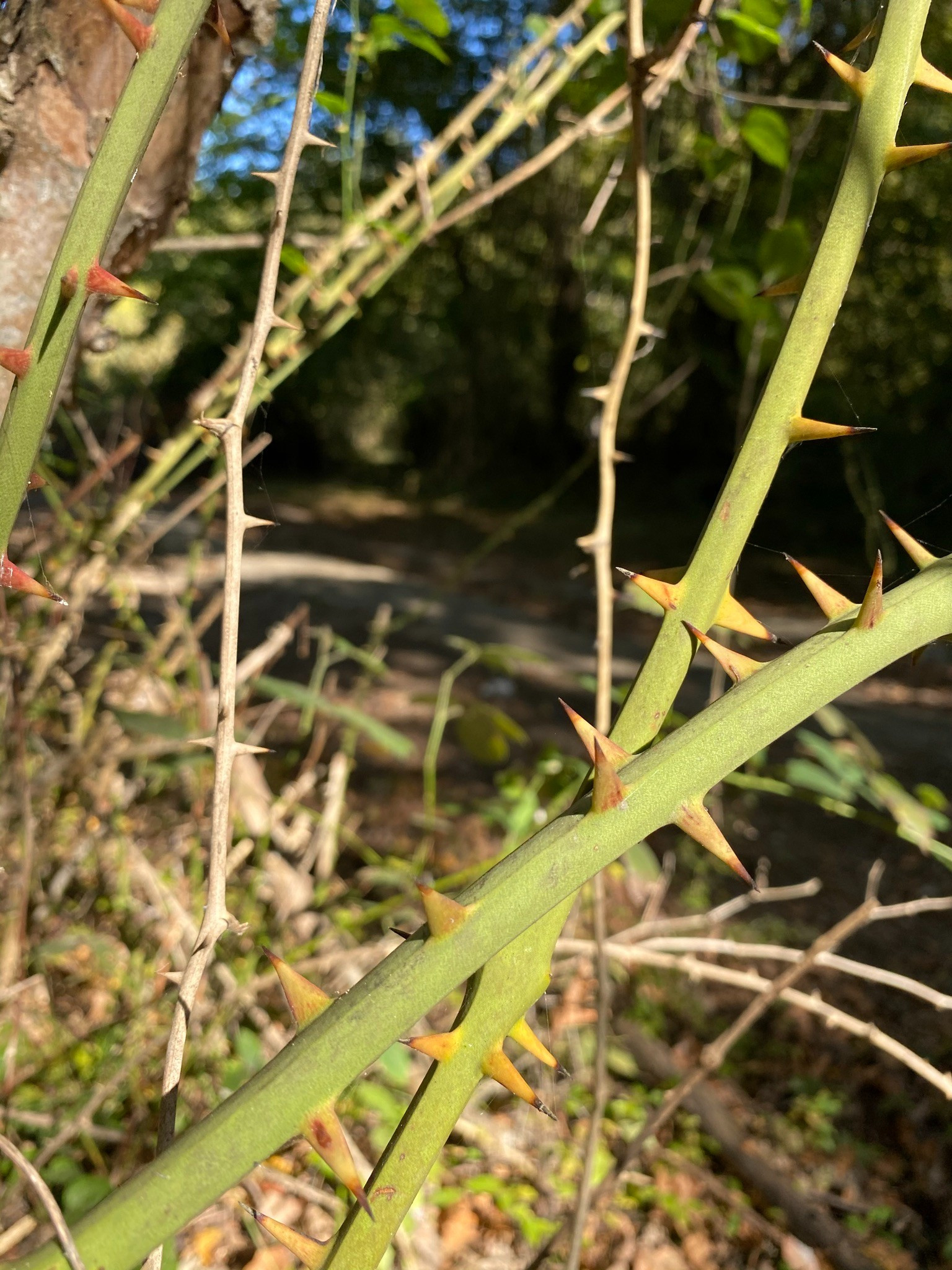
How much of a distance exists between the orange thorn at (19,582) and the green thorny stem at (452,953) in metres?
0.19

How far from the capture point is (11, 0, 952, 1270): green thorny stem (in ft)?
1.09

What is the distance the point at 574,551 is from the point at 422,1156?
777 centimetres

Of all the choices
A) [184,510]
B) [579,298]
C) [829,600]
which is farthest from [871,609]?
[579,298]

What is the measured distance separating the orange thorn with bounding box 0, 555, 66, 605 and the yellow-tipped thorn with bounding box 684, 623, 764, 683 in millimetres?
245

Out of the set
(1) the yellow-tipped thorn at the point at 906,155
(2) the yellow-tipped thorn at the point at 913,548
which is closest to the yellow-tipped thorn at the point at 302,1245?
(2) the yellow-tipped thorn at the point at 913,548

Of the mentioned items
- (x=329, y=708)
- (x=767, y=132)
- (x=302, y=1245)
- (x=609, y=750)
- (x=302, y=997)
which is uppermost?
(x=767, y=132)

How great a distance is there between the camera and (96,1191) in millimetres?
878

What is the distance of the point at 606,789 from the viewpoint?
0.34 m

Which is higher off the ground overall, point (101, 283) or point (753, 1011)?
point (101, 283)

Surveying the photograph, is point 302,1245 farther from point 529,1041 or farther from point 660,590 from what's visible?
point 660,590

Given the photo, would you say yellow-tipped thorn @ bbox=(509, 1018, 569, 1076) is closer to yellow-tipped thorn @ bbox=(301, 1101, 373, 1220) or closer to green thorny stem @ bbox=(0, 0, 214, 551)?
yellow-tipped thorn @ bbox=(301, 1101, 373, 1220)

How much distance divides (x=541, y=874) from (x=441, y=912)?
0.04 metres

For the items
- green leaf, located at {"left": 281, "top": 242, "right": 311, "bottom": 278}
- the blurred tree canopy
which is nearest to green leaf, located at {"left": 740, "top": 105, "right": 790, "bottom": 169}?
the blurred tree canopy

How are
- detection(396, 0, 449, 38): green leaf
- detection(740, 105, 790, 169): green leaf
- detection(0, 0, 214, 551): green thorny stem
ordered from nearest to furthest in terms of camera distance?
1. detection(0, 0, 214, 551): green thorny stem
2. detection(396, 0, 449, 38): green leaf
3. detection(740, 105, 790, 169): green leaf
